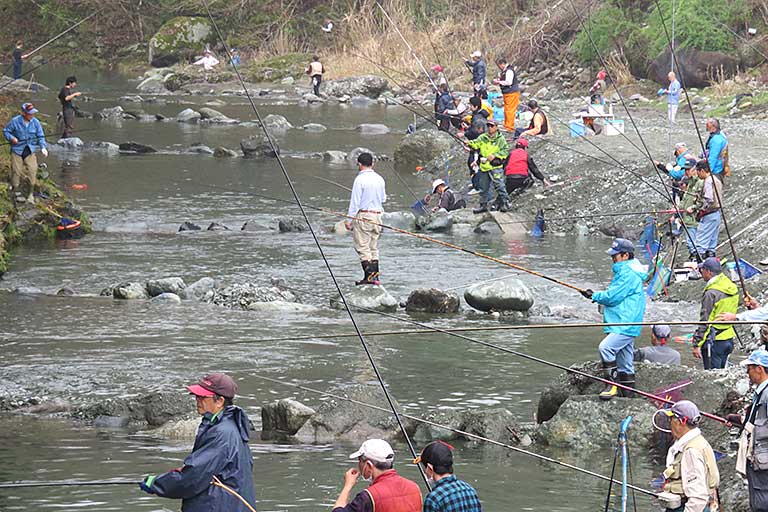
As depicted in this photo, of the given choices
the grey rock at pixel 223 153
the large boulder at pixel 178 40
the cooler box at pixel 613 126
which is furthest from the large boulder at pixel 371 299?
the large boulder at pixel 178 40

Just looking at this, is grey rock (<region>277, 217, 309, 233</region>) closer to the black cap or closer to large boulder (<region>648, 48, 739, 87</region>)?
the black cap

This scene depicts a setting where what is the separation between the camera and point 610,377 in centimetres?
1024

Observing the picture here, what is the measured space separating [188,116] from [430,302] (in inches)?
890

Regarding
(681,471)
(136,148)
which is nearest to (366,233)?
(681,471)

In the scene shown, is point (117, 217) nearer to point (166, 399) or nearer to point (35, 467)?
point (166, 399)

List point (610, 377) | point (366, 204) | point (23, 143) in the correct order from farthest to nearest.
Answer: point (23, 143), point (366, 204), point (610, 377)

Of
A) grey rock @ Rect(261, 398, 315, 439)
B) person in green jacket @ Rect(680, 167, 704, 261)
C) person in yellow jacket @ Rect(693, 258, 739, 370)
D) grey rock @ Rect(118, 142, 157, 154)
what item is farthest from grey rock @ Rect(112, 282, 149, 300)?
grey rock @ Rect(118, 142, 157, 154)

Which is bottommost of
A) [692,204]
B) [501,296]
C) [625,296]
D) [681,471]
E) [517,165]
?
[681,471]

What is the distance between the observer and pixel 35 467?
29.8ft

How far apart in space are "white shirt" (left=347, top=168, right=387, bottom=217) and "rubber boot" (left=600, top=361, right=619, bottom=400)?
4898mm

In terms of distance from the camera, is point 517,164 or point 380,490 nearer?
point 380,490

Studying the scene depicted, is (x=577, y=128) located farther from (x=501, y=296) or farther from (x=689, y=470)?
(x=689, y=470)

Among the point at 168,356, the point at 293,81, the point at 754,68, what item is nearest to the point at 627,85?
the point at 754,68

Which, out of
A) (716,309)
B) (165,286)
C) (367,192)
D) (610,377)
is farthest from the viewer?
(165,286)
